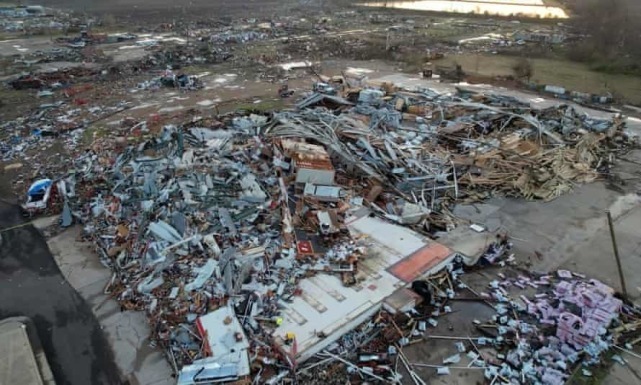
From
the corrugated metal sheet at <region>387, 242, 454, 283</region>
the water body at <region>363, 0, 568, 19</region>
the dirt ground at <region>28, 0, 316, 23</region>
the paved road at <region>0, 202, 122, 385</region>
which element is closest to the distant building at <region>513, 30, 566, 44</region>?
the water body at <region>363, 0, 568, 19</region>

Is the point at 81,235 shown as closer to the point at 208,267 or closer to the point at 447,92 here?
the point at 208,267

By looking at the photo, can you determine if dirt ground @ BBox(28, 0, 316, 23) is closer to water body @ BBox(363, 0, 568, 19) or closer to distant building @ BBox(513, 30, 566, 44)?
water body @ BBox(363, 0, 568, 19)

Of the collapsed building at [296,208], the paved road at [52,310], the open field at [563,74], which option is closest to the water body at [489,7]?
the open field at [563,74]

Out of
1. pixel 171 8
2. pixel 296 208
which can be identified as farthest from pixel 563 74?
pixel 171 8

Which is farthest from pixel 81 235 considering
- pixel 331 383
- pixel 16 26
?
pixel 16 26

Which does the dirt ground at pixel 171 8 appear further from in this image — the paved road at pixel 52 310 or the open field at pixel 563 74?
the paved road at pixel 52 310

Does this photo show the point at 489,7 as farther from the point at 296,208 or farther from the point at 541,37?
the point at 296,208

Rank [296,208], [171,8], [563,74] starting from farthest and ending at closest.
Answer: [171,8], [563,74], [296,208]
